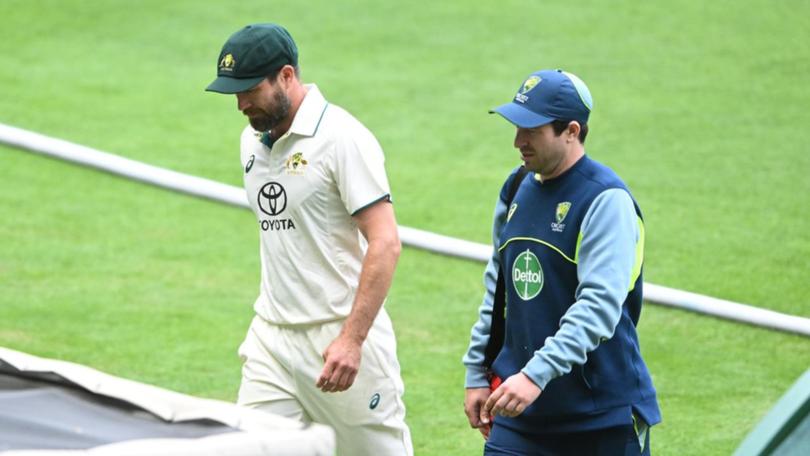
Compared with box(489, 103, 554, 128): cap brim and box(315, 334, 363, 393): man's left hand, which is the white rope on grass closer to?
box(315, 334, 363, 393): man's left hand

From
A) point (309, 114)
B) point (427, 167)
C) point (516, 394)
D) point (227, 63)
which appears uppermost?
point (227, 63)

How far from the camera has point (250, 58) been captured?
212 inches

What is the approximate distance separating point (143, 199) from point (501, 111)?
24.7ft

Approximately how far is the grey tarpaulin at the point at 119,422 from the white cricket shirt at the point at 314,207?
50.7 inches

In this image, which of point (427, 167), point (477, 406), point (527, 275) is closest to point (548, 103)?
point (527, 275)

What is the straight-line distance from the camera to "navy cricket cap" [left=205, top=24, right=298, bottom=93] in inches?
212

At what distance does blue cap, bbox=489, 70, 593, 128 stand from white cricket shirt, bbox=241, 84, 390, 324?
0.72 meters

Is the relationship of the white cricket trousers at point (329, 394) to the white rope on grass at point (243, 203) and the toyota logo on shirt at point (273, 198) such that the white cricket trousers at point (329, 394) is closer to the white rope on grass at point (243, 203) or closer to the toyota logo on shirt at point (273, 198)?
the toyota logo on shirt at point (273, 198)

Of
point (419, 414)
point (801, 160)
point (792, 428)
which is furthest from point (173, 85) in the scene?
point (792, 428)

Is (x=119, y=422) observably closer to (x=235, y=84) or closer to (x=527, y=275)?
(x=527, y=275)

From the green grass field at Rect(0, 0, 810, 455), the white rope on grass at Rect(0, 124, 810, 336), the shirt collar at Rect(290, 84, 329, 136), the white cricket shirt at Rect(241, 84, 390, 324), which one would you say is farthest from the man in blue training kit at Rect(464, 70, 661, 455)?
the white rope on grass at Rect(0, 124, 810, 336)

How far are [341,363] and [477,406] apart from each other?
1.68 ft

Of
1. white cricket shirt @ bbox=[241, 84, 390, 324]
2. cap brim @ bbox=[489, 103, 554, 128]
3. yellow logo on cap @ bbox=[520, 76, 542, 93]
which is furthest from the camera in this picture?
white cricket shirt @ bbox=[241, 84, 390, 324]

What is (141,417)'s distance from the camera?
4.11 metres
